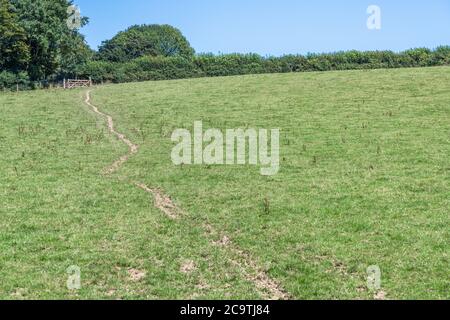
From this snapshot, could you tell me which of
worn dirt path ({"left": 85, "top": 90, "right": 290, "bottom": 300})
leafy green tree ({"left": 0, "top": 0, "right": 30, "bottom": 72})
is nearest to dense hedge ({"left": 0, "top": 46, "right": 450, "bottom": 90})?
leafy green tree ({"left": 0, "top": 0, "right": 30, "bottom": 72})

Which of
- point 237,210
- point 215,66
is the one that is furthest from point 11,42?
point 237,210

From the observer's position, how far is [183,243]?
18.4 meters

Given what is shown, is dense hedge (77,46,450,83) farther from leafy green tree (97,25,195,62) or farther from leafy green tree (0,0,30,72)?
leafy green tree (97,25,195,62)

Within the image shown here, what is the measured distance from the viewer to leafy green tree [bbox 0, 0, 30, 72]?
82188mm

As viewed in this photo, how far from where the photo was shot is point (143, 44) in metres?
180

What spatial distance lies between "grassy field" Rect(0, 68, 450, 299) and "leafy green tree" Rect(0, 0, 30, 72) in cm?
4528

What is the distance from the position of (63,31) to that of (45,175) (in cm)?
7028

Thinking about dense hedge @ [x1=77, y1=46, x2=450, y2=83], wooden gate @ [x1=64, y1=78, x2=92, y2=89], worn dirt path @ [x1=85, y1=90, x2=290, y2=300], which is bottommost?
worn dirt path @ [x1=85, y1=90, x2=290, y2=300]

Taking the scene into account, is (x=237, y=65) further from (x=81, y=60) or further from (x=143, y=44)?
(x=143, y=44)

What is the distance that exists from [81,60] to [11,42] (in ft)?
57.3

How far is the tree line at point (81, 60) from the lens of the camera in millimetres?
85875

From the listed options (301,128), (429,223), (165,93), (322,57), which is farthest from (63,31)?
(429,223)

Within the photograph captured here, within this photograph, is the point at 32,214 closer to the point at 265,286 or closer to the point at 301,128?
the point at 265,286

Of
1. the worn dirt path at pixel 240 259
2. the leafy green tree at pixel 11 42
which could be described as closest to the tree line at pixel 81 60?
the leafy green tree at pixel 11 42
